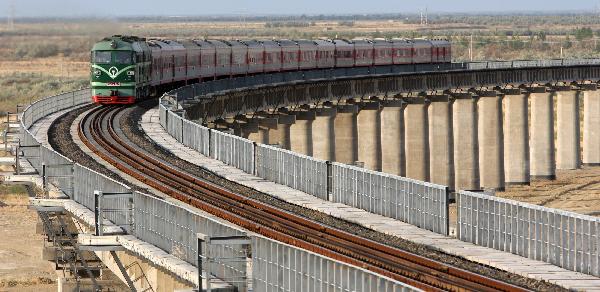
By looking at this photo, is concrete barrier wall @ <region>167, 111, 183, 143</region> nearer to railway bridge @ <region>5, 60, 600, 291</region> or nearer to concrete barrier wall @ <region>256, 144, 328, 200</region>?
railway bridge @ <region>5, 60, 600, 291</region>

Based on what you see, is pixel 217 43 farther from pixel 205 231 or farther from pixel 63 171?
pixel 205 231

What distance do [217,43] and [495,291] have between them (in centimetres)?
7032

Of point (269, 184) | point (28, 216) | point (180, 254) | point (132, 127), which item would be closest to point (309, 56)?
point (28, 216)

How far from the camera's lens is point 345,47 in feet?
359

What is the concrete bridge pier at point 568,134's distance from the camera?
111188 millimetres

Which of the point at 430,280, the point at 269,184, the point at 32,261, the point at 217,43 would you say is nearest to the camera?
the point at 430,280

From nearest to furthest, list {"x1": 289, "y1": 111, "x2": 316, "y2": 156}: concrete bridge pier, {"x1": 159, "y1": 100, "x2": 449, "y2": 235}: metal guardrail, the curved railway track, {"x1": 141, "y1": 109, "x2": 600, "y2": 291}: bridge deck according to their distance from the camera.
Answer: the curved railway track
{"x1": 141, "y1": 109, "x2": 600, "y2": 291}: bridge deck
{"x1": 159, "y1": 100, "x2": 449, "y2": 235}: metal guardrail
{"x1": 289, "y1": 111, "x2": 316, "y2": 156}: concrete bridge pier

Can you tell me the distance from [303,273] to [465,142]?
78585 millimetres

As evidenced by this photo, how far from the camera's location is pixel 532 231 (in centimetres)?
2917

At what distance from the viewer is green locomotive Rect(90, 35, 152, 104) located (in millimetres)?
71938

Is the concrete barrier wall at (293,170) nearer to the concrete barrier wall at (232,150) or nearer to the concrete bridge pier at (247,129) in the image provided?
the concrete barrier wall at (232,150)

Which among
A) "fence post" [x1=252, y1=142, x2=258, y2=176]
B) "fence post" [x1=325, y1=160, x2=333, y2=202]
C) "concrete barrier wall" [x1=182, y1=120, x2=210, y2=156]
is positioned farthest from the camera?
"concrete barrier wall" [x1=182, y1=120, x2=210, y2=156]

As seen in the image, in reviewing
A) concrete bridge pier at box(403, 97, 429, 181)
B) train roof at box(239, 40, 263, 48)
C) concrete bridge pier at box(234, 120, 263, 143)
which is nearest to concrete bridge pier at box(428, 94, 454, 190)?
concrete bridge pier at box(403, 97, 429, 181)

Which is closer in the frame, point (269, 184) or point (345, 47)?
point (269, 184)
